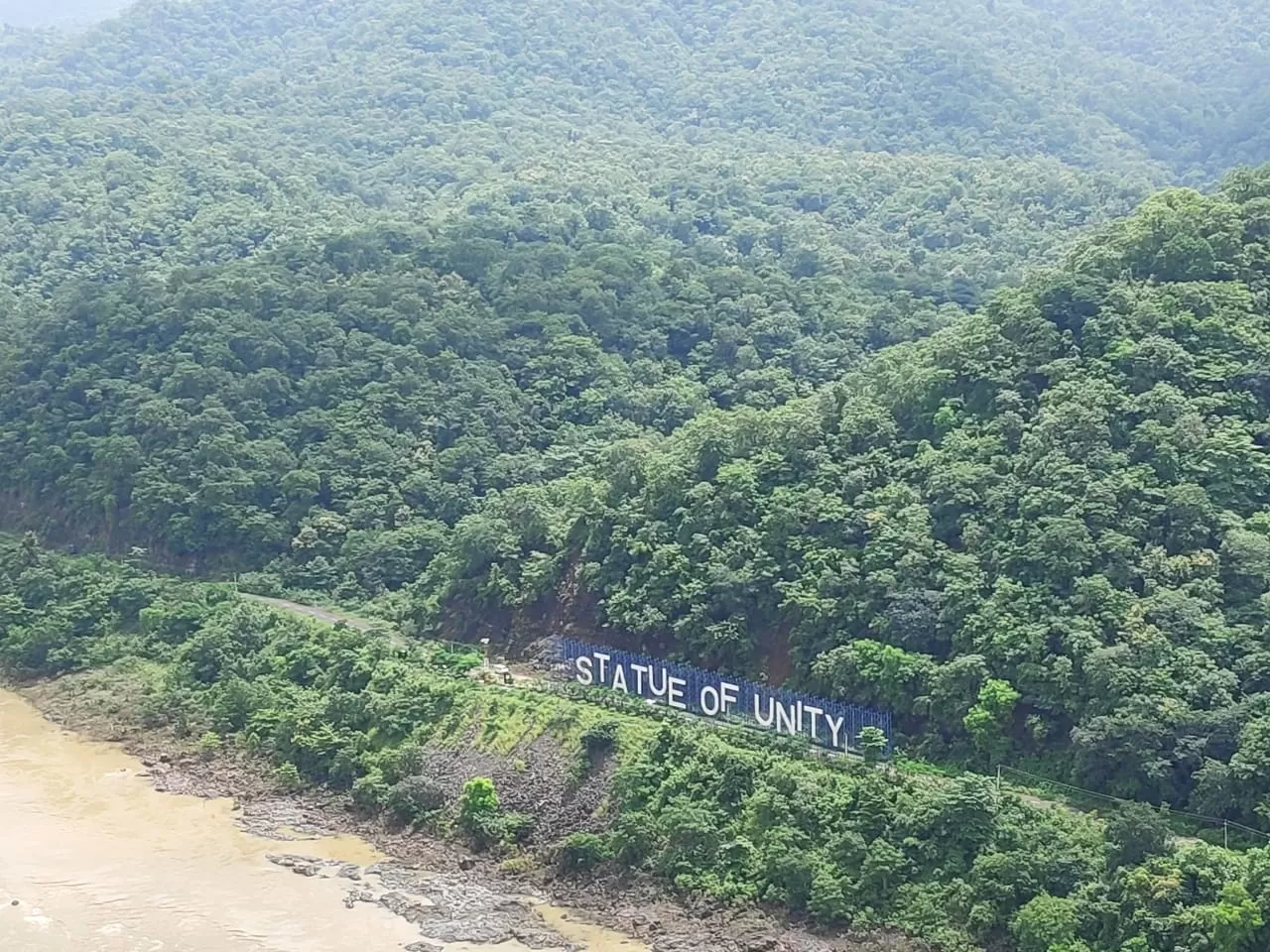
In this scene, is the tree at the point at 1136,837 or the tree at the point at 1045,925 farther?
the tree at the point at 1136,837

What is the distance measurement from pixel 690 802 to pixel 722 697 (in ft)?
13.4

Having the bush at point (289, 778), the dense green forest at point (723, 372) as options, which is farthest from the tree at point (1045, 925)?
the bush at point (289, 778)

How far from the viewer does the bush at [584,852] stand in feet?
125

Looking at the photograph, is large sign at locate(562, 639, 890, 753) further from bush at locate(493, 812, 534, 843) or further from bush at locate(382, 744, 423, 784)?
bush at locate(493, 812, 534, 843)

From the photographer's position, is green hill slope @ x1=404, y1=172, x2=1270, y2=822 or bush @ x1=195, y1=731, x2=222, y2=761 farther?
bush @ x1=195, y1=731, x2=222, y2=761

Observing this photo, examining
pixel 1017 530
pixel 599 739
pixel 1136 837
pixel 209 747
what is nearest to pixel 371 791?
pixel 599 739

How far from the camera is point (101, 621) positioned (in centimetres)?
5462

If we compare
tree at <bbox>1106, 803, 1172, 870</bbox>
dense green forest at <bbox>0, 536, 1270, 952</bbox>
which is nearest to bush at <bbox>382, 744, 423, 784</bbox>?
dense green forest at <bbox>0, 536, 1270, 952</bbox>

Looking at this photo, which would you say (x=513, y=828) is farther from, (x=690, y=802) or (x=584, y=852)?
(x=690, y=802)

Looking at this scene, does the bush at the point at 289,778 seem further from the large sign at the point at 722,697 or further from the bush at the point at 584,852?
the bush at the point at 584,852

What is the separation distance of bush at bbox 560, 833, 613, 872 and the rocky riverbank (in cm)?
34

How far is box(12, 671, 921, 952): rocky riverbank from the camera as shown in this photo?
116 feet

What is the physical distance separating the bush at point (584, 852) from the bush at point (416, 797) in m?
4.04

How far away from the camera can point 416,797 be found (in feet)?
136
